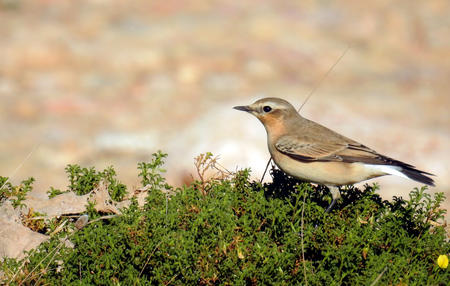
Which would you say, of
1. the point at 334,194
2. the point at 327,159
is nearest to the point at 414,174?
the point at 334,194

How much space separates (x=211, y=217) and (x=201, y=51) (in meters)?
11.0

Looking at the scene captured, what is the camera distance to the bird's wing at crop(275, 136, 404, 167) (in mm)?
7906

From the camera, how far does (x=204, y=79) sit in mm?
16734

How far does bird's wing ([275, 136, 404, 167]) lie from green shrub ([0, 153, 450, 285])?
33.8 inches

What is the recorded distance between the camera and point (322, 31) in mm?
19047

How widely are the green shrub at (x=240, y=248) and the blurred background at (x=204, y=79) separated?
451cm

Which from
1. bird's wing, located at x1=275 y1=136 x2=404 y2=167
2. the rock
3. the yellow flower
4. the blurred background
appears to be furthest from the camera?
the blurred background

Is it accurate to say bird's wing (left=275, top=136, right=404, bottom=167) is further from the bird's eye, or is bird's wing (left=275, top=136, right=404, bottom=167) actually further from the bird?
the bird's eye

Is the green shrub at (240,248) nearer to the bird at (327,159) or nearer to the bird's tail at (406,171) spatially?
the bird's tail at (406,171)

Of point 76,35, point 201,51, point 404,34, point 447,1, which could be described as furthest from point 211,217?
point 447,1

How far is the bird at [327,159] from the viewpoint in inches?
306

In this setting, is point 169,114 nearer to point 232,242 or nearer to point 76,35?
point 76,35

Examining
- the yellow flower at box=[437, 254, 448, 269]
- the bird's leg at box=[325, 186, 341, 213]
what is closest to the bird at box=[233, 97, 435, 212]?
the bird's leg at box=[325, 186, 341, 213]

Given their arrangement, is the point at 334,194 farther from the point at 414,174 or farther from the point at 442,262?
the point at 442,262
